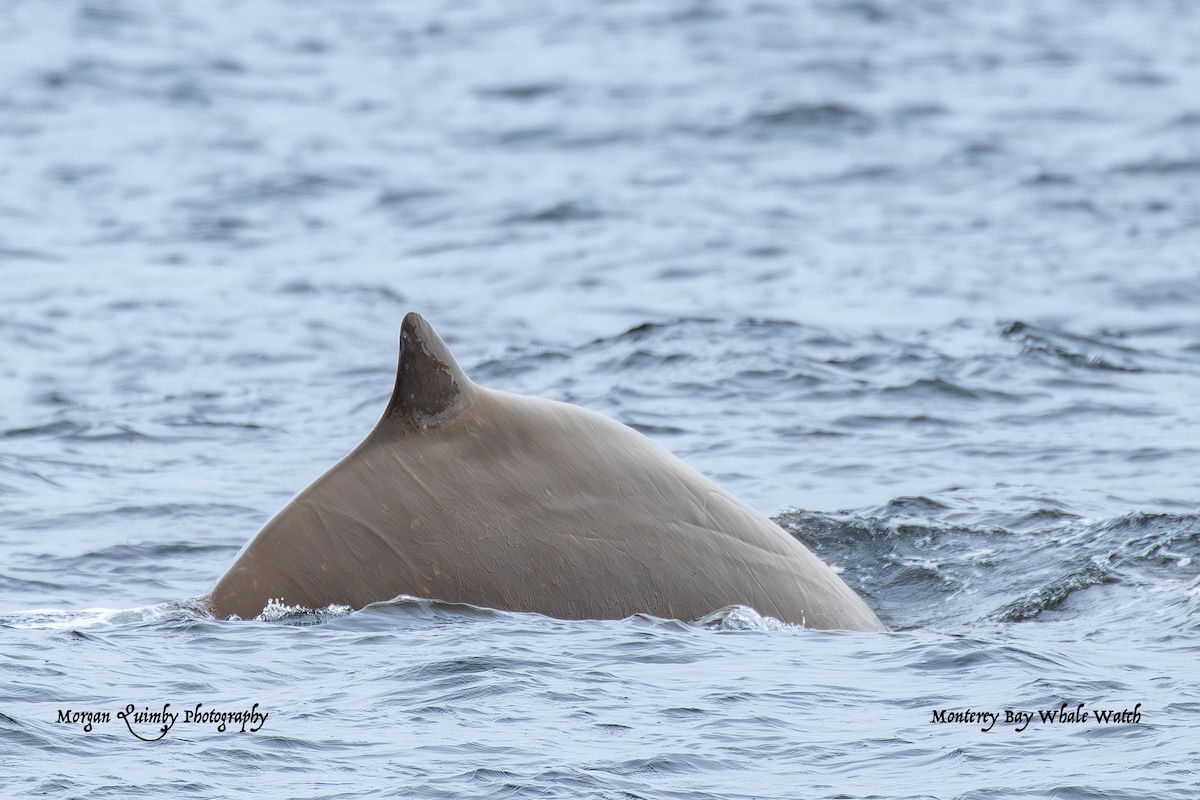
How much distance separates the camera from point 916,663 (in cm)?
824

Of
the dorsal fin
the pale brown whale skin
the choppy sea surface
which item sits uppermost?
the dorsal fin

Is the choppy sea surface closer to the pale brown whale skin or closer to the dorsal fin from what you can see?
the pale brown whale skin

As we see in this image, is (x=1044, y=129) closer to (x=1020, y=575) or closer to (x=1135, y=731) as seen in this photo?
(x=1020, y=575)

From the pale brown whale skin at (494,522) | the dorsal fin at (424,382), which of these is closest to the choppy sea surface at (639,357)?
the pale brown whale skin at (494,522)

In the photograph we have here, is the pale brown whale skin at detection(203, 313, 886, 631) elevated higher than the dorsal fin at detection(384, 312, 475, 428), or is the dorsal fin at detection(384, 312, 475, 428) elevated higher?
the dorsal fin at detection(384, 312, 475, 428)

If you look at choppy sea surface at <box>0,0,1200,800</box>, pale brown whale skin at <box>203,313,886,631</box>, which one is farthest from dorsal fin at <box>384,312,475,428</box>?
choppy sea surface at <box>0,0,1200,800</box>

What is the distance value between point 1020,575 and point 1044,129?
72.7ft

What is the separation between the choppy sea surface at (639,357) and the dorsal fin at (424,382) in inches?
30.4

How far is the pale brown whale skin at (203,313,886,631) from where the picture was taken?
7418 mm

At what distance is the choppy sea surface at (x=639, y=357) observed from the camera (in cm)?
739

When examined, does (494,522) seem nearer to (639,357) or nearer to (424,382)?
(424,382)

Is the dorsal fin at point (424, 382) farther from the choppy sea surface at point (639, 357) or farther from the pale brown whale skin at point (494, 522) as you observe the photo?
the choppy sea surface at point (639, 357)

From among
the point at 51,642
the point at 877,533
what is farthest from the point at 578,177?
the point at 51,642

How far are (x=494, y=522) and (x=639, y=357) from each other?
10285mm
